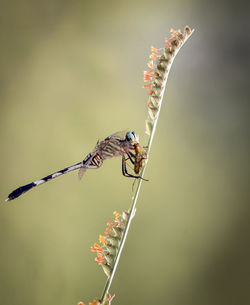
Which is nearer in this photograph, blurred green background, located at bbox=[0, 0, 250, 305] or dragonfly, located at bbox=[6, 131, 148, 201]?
dragonfly, located at bbox=[6, 131, 148, 201]

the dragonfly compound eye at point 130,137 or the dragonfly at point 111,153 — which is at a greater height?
the dragonfly compound eye at point 130,137

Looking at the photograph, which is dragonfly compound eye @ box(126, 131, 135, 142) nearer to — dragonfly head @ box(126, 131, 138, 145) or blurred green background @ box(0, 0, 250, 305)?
dragonfly head @ box(126, 131, 138, 145)

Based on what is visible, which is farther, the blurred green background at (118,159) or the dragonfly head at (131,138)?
the blurred green background at (118,159)

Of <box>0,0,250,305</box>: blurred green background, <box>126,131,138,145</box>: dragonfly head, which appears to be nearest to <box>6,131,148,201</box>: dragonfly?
<box>126,131,138,145</box>: dragonfly head

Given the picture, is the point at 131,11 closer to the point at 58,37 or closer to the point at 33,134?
the point at 58,37

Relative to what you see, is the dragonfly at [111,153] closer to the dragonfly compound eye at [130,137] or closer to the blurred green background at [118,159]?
the dragonfly compound eye at [130,137]

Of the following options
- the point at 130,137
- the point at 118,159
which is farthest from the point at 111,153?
the point at 118,159

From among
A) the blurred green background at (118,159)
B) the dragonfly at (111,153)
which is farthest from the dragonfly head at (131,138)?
the blurred green background at (118,159)

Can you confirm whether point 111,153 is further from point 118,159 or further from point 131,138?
point 118,159

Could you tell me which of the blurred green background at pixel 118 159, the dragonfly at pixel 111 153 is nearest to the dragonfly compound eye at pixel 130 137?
the dragonfly at pixel 111 153
